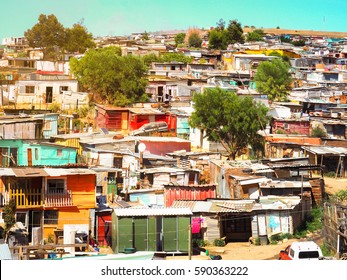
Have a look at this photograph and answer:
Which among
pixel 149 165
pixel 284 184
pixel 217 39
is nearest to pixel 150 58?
pixel 217 39

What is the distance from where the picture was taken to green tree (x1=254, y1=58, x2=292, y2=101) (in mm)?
12649

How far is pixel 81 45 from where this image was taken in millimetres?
12594

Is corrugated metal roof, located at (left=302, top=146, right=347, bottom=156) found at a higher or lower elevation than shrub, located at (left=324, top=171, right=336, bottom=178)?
higher

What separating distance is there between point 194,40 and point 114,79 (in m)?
7.31

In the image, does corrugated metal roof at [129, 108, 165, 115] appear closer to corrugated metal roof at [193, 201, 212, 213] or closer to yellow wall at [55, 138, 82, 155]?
yellow wall at [55, 138, 82, 155]

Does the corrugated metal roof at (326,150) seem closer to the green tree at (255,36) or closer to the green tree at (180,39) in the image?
the green tree at (180,39)

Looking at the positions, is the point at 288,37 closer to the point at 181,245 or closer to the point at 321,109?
the point at 321,109

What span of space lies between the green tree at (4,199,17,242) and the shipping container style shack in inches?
24.8

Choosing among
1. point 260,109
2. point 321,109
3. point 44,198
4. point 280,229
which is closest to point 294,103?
point 321,109

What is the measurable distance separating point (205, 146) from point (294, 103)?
3.06 meters

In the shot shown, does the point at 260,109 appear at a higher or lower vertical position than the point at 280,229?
higher

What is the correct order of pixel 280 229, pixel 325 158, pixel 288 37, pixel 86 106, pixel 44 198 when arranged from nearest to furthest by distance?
1. pixel 44 198
2. pixel 280 229
3. pixel 325 158
4. pixel 86 106
5. pixel 288 37

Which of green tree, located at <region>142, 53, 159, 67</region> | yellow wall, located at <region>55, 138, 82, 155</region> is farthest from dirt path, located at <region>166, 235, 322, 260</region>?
green tree, located at <region>142, 53, 159, 67</region>

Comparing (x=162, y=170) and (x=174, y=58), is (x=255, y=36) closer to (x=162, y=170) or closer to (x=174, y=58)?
(x=174, y=58)
